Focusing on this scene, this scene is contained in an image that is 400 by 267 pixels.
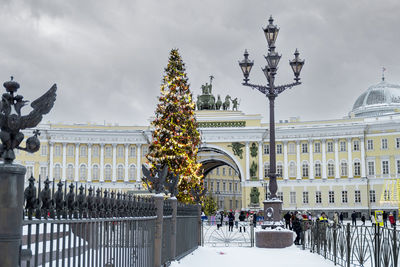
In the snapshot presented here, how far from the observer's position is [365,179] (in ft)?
201

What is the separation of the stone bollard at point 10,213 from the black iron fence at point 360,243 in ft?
21.7

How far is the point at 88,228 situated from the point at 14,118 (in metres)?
1.90

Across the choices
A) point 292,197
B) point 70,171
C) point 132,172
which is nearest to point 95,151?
point 70,171

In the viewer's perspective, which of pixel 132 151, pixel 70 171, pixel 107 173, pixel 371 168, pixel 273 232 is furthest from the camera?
pixel 132 151

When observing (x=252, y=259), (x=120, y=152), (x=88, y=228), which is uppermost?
(x=120, y=152)

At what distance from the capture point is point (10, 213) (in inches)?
134

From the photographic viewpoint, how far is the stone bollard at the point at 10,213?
3.36 metres

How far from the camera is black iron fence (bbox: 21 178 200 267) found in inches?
151

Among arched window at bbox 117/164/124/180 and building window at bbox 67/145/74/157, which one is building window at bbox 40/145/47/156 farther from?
arched window at bbox 117/164/124/180

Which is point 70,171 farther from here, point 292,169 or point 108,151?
point 292,169

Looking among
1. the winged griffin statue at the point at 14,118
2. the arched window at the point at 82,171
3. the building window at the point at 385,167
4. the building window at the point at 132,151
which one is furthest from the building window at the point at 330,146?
the winged griffin statue at the point at 14,118

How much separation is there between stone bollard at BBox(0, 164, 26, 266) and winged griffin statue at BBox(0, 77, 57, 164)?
100 millimetres

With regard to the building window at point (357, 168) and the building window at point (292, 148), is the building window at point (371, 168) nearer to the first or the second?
the building window at point (357, 168)

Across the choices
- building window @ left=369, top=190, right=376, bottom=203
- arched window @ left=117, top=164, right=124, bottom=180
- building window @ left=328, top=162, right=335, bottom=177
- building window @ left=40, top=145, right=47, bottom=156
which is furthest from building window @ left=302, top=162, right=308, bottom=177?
building window @ left=40, top=145, right=47, bottom=156
